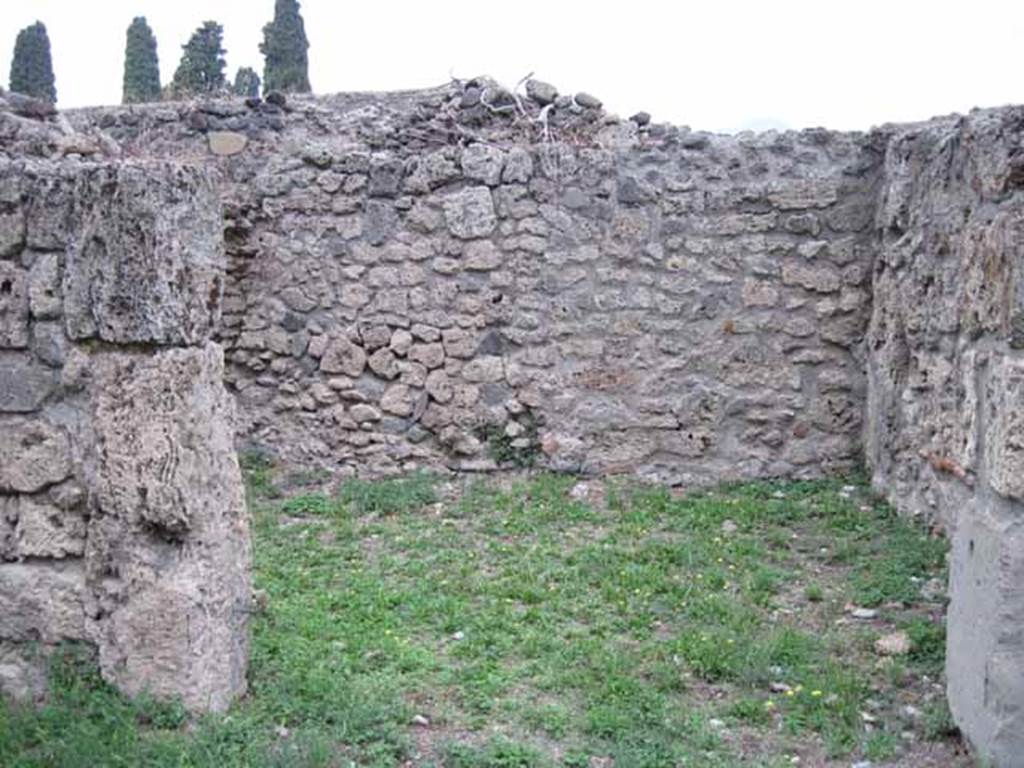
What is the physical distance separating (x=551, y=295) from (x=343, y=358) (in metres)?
1.42

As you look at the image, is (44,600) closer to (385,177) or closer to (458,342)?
(458,342)

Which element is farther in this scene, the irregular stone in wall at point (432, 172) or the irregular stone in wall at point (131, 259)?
the irregular stone in wall at point (432, 172)

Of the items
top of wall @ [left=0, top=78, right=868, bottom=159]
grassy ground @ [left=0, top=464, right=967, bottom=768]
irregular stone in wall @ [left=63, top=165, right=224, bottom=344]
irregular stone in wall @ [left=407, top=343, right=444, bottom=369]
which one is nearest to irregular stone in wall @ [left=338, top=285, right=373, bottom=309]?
irregular stone in wall @ [left=407, top=343, right=444, bottom=369]

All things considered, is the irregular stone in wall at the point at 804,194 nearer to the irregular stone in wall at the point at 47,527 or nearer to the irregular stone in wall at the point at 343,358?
the irregular stone in wall at the point at 343,358

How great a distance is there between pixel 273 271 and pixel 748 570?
379cm

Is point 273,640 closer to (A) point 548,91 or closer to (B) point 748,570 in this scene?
(B) point 748,570

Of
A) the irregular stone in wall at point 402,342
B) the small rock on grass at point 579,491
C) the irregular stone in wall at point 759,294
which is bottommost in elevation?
the small rock on grass at point 579,491

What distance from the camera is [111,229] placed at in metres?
3.47

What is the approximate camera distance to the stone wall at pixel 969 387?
312cm

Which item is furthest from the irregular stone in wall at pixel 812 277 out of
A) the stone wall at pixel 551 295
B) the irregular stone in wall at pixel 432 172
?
the irregular stone in wall at pixel 432 172

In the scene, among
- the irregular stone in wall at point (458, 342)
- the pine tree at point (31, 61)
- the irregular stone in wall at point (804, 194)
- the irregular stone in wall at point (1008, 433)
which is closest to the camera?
the irregular stone in wall at point (1008, 433)

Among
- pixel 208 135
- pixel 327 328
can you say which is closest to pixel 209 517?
pixel 327 328

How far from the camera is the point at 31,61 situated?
16.3m

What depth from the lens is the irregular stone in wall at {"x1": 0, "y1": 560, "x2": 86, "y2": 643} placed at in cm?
359
